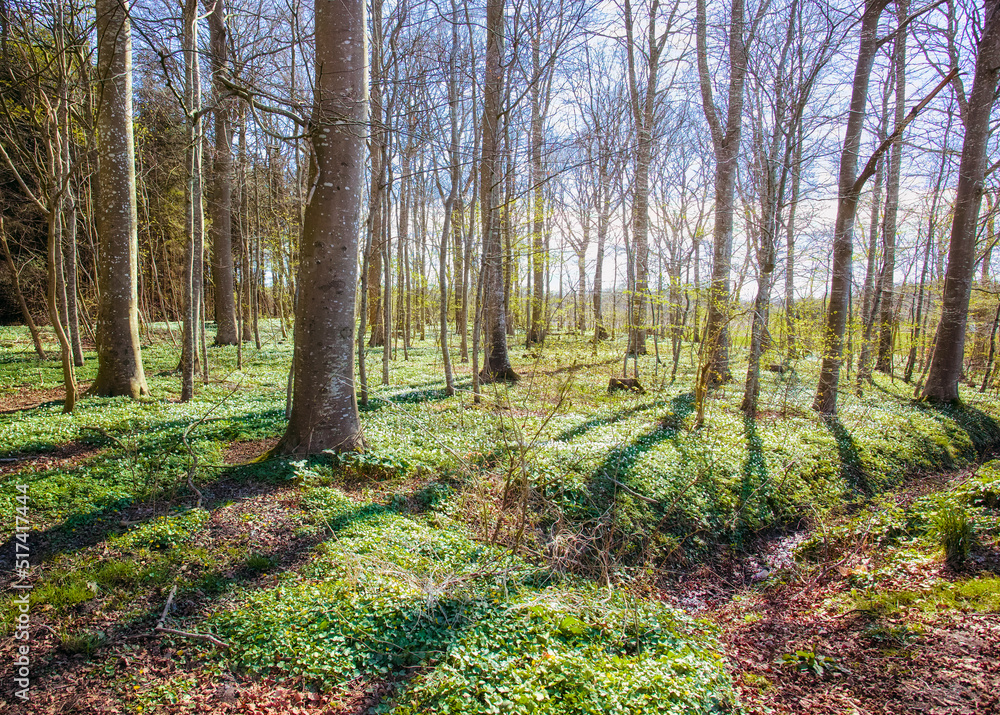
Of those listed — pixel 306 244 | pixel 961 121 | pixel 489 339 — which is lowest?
pixel 489 339

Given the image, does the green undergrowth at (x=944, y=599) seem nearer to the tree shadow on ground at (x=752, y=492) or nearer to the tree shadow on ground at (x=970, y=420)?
the tree shadow on ground at (x=752, y=492)

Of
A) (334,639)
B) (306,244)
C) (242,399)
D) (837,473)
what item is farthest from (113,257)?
(837,473)

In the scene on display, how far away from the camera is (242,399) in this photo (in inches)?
322

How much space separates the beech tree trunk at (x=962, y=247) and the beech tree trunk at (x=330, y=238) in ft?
39.8

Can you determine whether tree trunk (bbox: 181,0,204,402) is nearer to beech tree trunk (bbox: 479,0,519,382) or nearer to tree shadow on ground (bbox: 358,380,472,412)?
tree shadow on ground (bbox: 358,380,472,412)

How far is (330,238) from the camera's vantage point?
Answer: 540cm

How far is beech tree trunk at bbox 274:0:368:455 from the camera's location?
5355mm

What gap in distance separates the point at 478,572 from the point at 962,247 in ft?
42.4

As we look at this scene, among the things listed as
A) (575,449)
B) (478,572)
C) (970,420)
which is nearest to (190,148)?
(575,449)

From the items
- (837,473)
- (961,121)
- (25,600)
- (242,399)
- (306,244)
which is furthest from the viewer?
(961,121)

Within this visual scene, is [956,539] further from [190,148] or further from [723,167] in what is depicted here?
[190,148]

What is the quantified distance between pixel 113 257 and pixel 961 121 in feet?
60.3

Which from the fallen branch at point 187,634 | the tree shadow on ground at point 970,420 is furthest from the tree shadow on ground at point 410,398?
the tree shadow on ground at point 970,420

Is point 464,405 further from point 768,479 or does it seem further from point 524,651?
point 524,651
